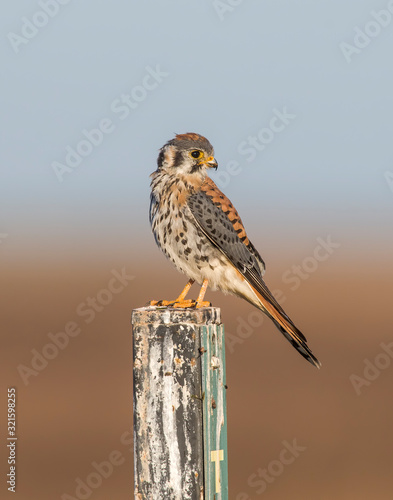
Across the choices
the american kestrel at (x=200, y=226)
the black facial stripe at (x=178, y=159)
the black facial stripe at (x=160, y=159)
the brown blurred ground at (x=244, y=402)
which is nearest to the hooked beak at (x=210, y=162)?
the american kestrel at (x=200, y=226)

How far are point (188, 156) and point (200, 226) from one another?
0.51 meters

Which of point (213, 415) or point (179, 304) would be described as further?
point (179, 304)

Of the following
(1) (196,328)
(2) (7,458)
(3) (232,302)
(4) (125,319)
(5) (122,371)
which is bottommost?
(1) (196,328)

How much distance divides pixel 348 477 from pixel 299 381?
143 inches

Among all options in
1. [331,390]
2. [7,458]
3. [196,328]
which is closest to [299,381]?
Result: [331,390]

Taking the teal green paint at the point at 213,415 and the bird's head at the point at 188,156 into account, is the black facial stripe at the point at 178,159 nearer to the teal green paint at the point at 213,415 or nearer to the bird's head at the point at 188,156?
the bird's head at the point at 188,156

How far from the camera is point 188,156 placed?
5.59m

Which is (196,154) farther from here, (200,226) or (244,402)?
(244,402)

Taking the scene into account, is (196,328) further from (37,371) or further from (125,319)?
(125,319)

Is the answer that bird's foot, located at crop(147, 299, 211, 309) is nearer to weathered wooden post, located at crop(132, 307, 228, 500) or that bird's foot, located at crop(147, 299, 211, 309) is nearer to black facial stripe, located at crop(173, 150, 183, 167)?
weathered wooden post, located at crop(132, 307, 228, 500)

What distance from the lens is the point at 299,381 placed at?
41.8ft

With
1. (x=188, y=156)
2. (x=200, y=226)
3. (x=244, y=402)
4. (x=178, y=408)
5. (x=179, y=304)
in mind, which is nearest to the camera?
(x=178, y=408)

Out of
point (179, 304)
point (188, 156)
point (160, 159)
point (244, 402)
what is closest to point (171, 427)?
point (179, 304)

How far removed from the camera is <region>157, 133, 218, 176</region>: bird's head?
559 cm
